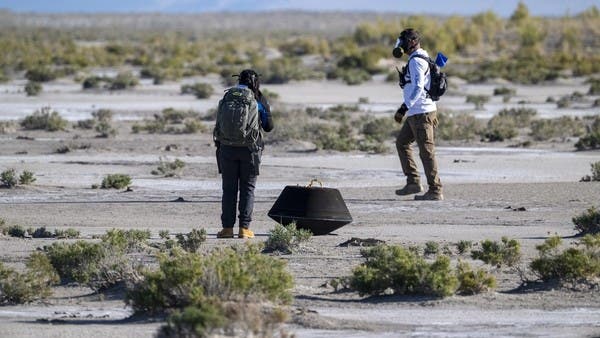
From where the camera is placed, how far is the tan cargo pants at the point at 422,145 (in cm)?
1680

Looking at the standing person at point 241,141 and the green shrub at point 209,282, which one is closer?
the green shrub at point 209,282

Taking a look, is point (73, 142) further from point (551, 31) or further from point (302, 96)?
point (551, 31)

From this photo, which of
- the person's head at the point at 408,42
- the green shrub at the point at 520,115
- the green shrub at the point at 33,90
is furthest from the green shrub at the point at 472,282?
the green shrub at the point at 33,90

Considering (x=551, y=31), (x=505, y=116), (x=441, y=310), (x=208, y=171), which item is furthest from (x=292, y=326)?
(x=551, y=31)

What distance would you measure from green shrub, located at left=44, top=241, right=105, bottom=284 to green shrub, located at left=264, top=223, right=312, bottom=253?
205 cm

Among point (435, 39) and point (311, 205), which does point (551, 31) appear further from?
point (311, 205)

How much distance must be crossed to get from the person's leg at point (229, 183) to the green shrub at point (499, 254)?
3053 millimetres

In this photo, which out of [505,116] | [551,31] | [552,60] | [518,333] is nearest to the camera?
[518,333]

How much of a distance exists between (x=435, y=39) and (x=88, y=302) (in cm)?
6907

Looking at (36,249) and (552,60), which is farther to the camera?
(552,60)

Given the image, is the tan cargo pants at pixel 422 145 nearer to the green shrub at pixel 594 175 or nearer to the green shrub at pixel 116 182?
the green shrub at pixel 594 175

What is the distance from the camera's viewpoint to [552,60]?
65.4 meters

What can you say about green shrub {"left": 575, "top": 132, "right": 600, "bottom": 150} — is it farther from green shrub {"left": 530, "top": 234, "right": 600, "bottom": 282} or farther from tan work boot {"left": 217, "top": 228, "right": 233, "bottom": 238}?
green shrub {"left": 530, "top": 234, "right": 600, "bottom": 282}

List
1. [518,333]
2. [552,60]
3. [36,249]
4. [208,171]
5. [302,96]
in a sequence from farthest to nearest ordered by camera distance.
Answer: [552,60] < [302,96] < [208,171] < [36,249] < [518,333]
